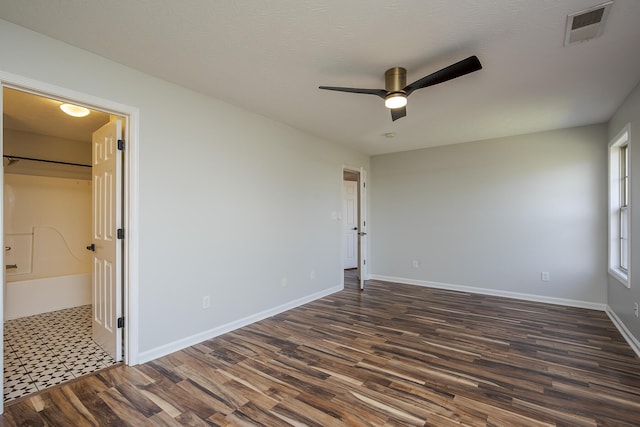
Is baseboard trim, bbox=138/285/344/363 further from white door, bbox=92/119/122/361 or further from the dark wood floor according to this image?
white door, bbox=92/119/122/361

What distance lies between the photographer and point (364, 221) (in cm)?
543

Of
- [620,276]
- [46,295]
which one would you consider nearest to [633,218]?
[620,276]

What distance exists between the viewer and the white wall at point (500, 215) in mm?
4164

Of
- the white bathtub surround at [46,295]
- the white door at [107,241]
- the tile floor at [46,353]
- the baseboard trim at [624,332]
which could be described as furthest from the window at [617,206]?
the white bathtub surround at [46,295]

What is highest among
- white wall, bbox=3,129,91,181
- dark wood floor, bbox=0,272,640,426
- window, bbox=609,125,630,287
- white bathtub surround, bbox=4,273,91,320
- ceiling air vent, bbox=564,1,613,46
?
ceiling air vent, bbox=564,1,613,46

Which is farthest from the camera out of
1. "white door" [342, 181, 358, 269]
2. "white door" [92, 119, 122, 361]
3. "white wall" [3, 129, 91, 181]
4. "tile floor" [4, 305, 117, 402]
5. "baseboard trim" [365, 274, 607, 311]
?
"white door" [342, 181, 358, 269]

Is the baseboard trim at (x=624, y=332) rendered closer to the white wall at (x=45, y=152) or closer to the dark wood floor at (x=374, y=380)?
the dark wood floor at (x=374, y=380)

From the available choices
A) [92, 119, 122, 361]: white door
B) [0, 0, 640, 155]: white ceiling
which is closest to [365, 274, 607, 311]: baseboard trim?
[0, 0, 640, 155]: white ceiling

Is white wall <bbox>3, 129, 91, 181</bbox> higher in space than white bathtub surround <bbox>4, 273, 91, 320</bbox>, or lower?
higher

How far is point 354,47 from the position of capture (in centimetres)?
223

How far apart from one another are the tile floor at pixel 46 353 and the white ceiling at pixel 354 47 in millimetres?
2502

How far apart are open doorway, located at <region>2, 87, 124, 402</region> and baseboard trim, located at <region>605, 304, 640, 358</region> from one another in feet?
16.2

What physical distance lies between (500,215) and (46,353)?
5767 millimetres

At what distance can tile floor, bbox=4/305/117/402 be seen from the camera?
234cm
